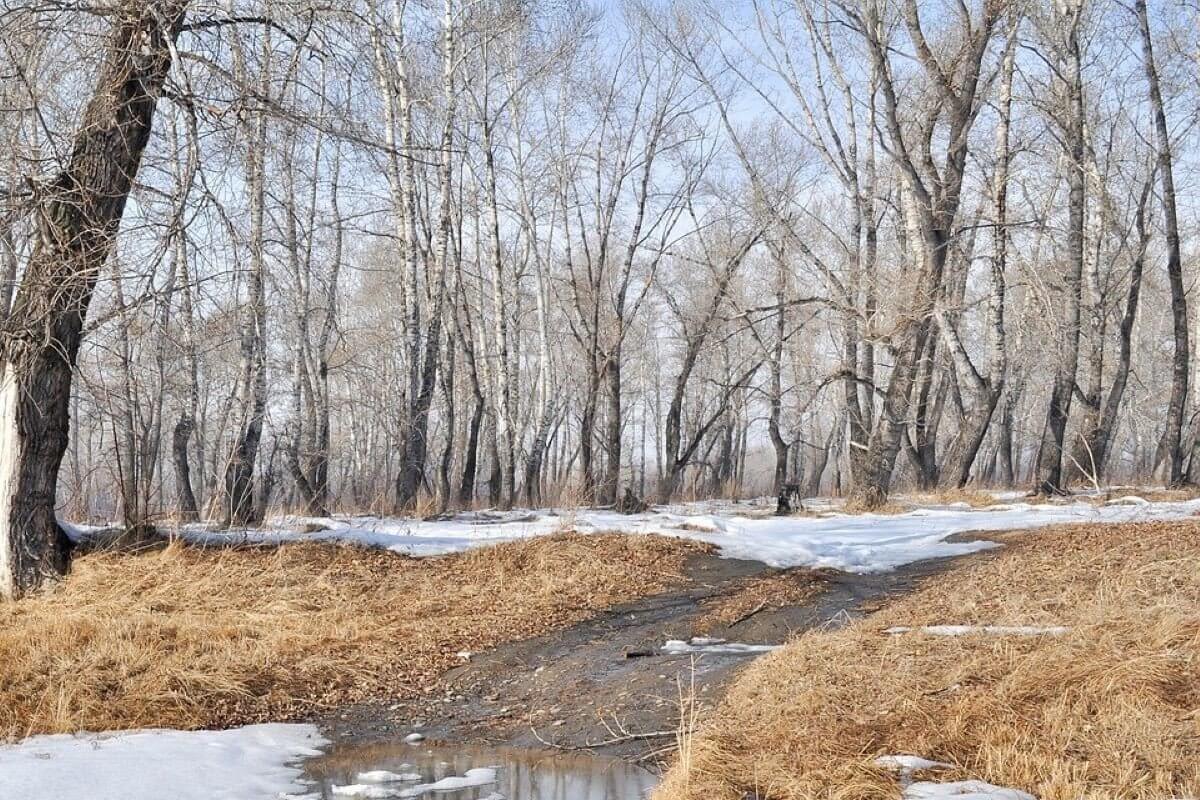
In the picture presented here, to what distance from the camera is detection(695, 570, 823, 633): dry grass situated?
7449 mm

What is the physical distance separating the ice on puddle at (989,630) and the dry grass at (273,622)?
2829 millimetres

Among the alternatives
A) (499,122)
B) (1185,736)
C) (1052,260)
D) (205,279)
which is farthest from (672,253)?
(1185,736)

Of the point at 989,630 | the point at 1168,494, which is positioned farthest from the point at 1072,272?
the point at 989,630

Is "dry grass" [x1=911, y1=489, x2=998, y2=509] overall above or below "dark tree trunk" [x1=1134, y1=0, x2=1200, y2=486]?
below

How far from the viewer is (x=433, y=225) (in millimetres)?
21500

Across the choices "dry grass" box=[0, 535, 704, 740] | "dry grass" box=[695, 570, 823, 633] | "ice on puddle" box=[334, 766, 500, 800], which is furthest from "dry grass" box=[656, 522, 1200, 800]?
"dry grass" box=[0, 535, 704, 740]

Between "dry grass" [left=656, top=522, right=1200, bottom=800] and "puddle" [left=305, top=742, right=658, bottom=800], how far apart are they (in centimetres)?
56

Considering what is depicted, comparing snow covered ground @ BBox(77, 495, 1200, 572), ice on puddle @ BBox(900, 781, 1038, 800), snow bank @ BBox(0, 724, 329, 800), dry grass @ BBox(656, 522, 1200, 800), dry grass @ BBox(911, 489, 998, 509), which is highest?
dry grass @ BBox(911, 489, 998, 509)

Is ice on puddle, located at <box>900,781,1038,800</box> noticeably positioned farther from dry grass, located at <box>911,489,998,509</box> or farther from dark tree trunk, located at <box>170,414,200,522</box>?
dark tree trunk, located at <box>170,414,200,522</box>

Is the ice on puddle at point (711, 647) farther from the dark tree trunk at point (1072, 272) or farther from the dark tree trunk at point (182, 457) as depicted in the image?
the dark tree trunk at point (1072, 272)

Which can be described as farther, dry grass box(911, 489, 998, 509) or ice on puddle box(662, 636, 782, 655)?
dry grass box(911, 489, 998, 509)

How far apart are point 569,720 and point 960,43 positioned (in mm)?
13461

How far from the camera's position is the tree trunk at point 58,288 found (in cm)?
753

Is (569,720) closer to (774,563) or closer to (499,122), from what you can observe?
(774,563)
